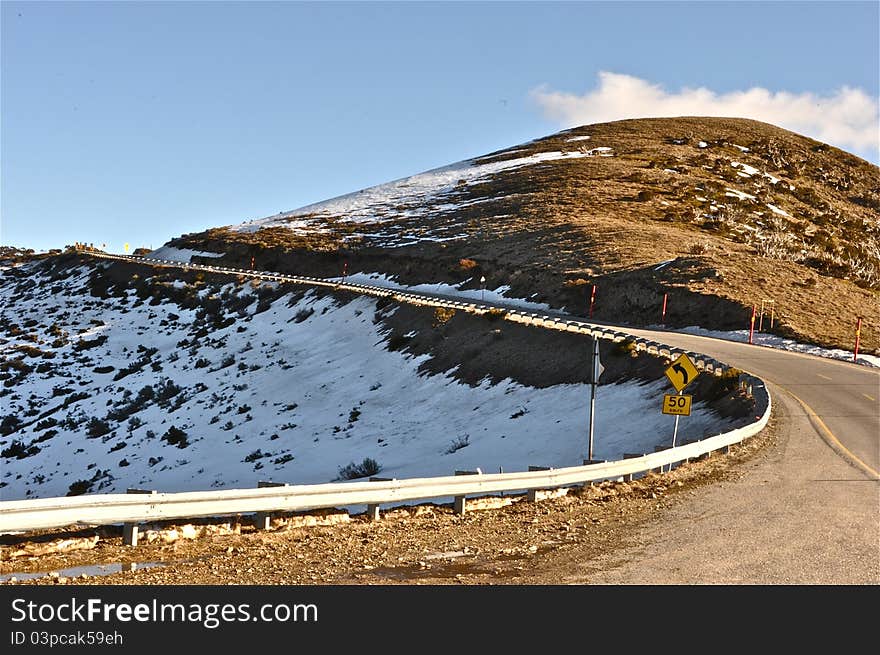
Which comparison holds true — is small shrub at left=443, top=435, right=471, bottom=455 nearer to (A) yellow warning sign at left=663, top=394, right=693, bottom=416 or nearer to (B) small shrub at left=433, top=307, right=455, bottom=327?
(A) yellow warning sign at left=663, top=394, right=693, bottom=416

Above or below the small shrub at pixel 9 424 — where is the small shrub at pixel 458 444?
above

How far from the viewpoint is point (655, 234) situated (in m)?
68.1

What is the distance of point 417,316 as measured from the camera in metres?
44.4

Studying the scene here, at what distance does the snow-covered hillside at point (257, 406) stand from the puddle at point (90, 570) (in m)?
A: 14.8

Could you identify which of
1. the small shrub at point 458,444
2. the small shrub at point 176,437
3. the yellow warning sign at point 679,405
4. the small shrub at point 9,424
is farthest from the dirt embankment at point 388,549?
the small shrub at point 9,424

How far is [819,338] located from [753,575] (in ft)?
119

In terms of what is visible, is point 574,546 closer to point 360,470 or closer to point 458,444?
point 360,470

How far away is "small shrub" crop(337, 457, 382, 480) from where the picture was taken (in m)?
25.1

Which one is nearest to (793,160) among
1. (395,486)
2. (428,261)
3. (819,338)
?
(428,261)

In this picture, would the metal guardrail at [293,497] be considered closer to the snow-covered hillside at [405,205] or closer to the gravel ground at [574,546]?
the gravel ground at [574,546]

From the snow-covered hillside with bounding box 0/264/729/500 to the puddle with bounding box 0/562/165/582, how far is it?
48.5 feet

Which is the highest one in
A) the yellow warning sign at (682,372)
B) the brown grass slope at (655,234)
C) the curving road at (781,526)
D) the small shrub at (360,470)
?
the brown grass slope at (655,234)

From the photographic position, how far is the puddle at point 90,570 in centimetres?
864
